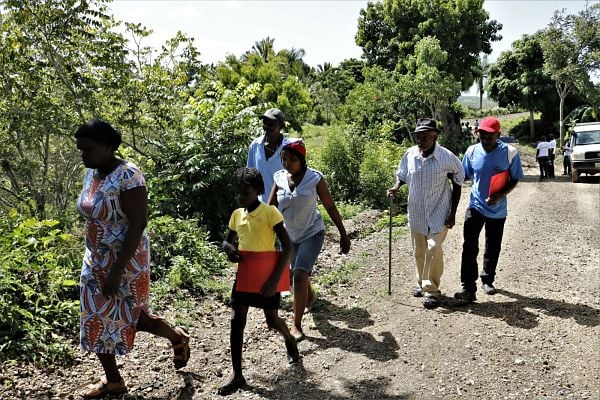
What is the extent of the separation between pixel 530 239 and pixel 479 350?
465cm

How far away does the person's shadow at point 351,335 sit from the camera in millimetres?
4660

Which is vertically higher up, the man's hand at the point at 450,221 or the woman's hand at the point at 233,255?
the woman's hand at the point at 233,255

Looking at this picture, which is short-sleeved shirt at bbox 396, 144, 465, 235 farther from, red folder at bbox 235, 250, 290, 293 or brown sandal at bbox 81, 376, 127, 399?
brown sandal at bbox 81, 376, 127, 399

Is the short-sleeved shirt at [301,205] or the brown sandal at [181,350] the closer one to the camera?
the brown sandal at [181,350]

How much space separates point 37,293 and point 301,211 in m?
2.42

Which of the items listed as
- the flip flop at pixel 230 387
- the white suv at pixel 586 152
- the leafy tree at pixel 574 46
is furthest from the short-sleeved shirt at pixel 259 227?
the leafy tree at pixel 574 46

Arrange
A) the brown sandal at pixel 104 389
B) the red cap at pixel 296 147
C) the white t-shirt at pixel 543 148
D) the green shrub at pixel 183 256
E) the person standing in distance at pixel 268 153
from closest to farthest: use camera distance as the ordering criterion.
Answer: the brown sandal at pixel 104 389 → the red cap at pixel 296 147 → the person standing in distance at pixel 268 153 → the green shrub at pixel 183 256 → the white t-shirt at pixel 543 148

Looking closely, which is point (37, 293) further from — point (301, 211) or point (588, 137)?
point (588, 137)

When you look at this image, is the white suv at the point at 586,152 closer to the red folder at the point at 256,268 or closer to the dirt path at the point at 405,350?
the dirt path at the point at 405,350

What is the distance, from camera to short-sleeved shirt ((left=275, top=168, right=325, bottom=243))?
4.71 meters

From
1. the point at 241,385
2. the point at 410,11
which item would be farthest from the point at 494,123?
the point at 410,11

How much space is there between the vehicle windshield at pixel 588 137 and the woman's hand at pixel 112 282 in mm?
19140

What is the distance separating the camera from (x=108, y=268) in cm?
352

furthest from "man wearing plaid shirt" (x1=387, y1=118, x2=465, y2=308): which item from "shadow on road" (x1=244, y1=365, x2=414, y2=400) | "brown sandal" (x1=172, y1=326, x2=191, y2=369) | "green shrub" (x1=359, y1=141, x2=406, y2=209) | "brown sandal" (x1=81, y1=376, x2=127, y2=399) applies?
"green shrub" (x1=359, y1=141, x2=406, y2=209)
